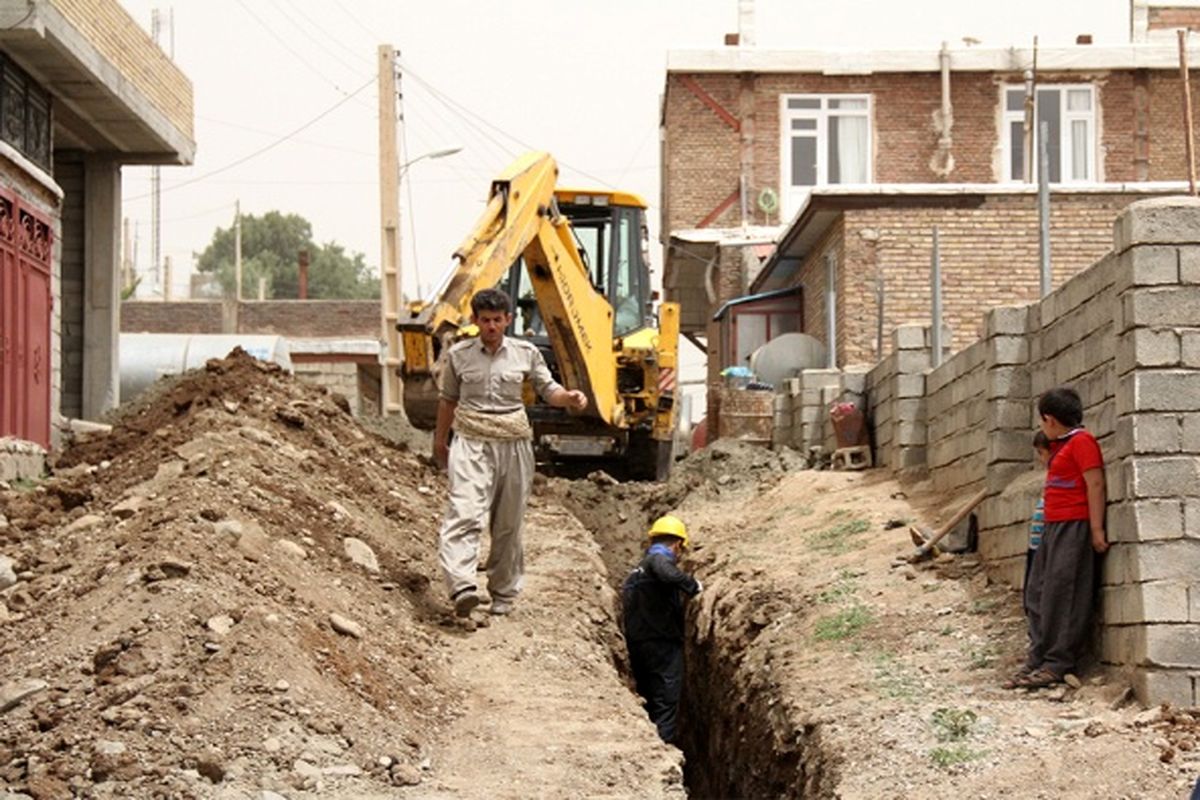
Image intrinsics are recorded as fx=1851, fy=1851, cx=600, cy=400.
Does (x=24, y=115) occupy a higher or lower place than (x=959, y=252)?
higher

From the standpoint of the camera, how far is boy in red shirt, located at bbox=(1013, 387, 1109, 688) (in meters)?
8.78

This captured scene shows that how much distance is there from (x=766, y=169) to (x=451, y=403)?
77.7 ft

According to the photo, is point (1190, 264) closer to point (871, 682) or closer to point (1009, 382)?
point (871, 682)

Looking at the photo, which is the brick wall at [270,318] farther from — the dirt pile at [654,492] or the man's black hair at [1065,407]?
the man's black hair at [1065,407]

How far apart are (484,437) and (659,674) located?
3.49 m

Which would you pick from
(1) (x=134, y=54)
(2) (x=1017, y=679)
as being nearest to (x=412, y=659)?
(2) (x=1017, y=679)

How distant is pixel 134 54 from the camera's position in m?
19.0

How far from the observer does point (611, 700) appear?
9422mm

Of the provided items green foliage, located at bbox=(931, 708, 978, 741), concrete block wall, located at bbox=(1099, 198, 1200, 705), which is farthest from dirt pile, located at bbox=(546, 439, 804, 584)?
concrete block wall, located at bbox=(1099, 198, 1200, 705)

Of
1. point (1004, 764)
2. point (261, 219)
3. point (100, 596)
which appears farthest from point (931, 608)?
point (261, 219)

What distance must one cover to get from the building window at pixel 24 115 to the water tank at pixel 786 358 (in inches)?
391

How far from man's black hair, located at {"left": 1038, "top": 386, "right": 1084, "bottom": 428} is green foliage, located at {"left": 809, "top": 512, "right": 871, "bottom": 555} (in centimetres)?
454

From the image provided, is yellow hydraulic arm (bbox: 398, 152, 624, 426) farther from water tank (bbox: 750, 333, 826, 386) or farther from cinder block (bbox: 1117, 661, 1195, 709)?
water tank (bbox: 750, 333, 826, 386)

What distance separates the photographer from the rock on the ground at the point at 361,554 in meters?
11.0
